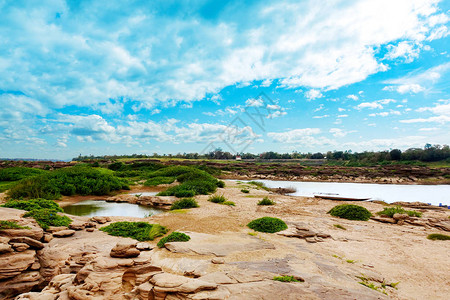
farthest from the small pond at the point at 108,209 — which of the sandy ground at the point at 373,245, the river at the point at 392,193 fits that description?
the river at the point at 392,193

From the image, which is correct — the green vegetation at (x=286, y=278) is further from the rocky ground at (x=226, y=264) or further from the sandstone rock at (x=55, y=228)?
the sandstone rock at (x=55, y=228)

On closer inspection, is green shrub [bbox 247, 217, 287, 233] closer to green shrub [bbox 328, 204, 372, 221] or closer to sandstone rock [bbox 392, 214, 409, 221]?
green shrub [bbox 328, 204, 372, 221]

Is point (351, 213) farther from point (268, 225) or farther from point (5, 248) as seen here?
point (5, 248)

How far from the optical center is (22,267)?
552cm

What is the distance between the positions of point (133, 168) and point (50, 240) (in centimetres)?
3849

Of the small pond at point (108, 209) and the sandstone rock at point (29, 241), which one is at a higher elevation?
the sandstone rock at point (29, 241)

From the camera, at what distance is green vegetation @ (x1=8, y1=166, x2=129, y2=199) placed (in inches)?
680

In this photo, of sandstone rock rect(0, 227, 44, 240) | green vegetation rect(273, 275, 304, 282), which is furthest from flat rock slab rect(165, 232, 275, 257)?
sandstone rock rect(0, 227, 44, 240)

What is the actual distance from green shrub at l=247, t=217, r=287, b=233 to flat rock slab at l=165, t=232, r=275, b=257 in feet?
5.33

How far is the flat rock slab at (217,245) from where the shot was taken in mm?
7219

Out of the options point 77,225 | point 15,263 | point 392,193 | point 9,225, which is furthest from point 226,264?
point 392,193

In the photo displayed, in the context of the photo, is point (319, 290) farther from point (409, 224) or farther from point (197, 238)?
point (409, 224)

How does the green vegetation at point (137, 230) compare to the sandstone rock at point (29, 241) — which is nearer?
the sandstone rock at point (29, 241)

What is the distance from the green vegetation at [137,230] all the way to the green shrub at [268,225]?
4.31m
